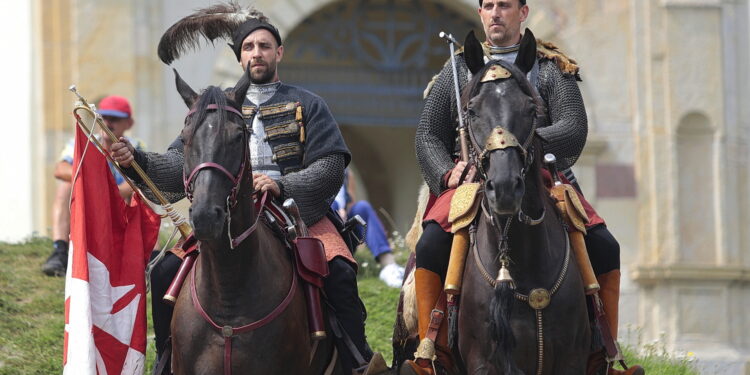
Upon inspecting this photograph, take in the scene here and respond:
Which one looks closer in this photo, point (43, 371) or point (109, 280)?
point (109, 280)

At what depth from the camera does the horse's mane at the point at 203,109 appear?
9.05m

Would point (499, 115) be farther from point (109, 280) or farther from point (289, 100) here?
point (109, 280)

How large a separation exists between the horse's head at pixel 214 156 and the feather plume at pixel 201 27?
1.26m

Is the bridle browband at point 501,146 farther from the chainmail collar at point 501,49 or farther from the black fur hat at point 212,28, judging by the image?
the black fur hat at point 212,28

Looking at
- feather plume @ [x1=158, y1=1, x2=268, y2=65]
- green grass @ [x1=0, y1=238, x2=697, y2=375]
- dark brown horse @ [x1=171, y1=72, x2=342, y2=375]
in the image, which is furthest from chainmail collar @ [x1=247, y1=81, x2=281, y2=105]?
green grass @ [x1=0, y1=238, x2=697, y2=375]

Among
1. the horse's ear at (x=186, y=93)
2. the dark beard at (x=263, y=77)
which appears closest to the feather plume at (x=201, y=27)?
the dark beard at (x=263, y=77)

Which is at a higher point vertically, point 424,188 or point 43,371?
point 424,188

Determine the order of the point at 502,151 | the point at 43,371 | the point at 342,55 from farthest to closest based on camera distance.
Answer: the point at 342,55
the point at 43,371
the point at 502,151

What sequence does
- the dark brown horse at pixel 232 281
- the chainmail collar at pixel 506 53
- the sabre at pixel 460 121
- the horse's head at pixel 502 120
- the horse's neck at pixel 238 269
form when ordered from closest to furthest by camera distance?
the horse's head at pixel 502 120, the dark brown horse at pixel 232 281, the horse's neck at pixel 238 269, the sabre at pixel 460 121, the chainmail collar at pixel 506 53

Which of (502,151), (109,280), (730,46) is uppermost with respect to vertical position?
(730,46)

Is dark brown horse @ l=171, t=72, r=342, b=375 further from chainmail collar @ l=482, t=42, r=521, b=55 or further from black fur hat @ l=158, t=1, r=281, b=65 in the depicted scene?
chainmail collar @ l=482, t=42, r=521, b=55

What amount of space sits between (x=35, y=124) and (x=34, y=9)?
4.63ft

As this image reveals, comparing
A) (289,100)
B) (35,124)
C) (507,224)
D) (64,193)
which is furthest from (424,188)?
(35,124)

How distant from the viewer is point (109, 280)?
10.5m
